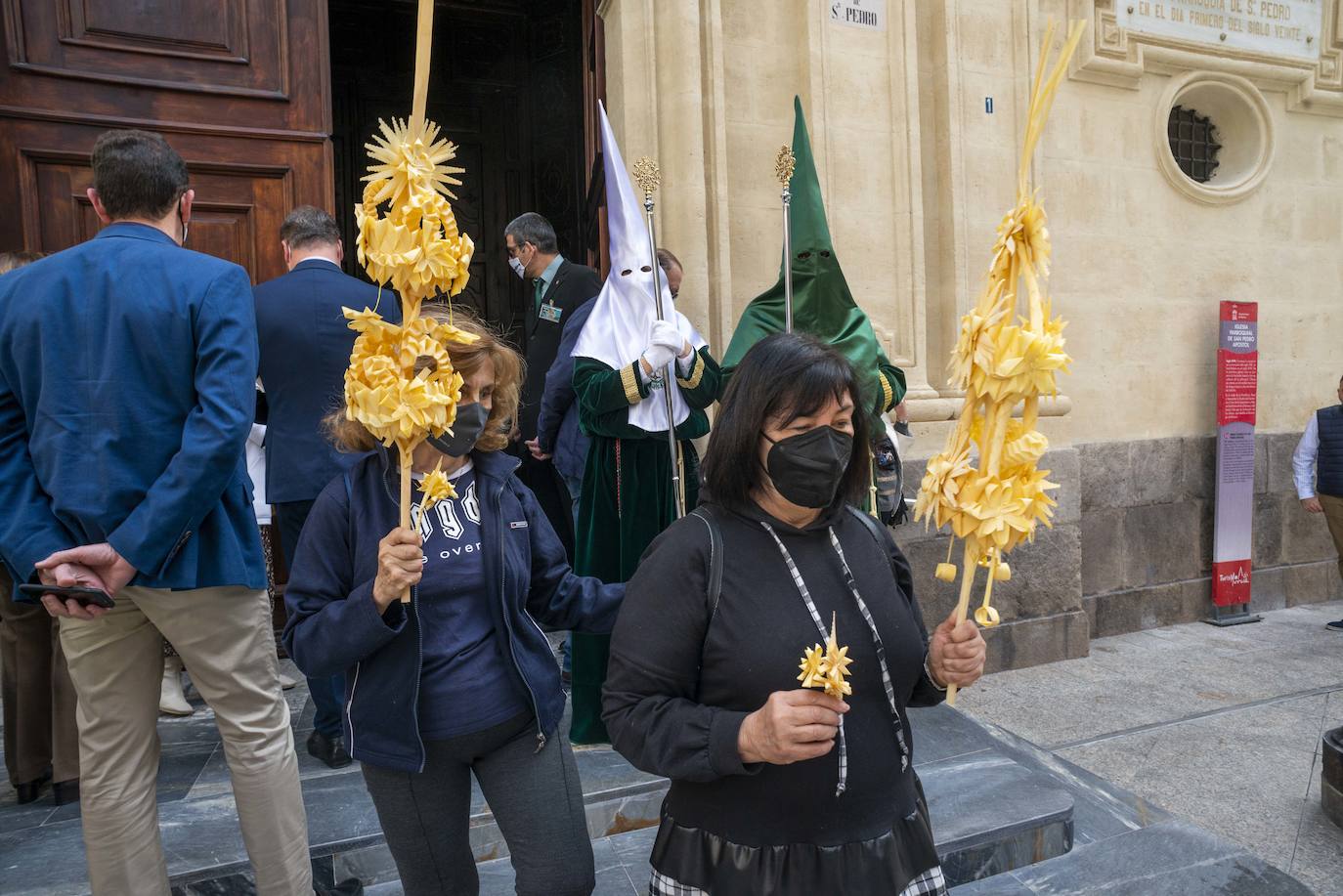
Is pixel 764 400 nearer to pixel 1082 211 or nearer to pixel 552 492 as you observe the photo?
pixel 552 492

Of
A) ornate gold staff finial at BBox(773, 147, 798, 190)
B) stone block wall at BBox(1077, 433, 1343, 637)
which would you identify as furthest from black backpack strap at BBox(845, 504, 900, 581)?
stone block wall at BBox(1077, 433, 1343, 637)

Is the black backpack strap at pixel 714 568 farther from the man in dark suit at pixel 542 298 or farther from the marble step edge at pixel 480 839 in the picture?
the man in dark suit at pixel 542 298

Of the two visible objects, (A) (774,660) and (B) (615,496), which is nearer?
(A) (774,660)

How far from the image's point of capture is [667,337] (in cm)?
339

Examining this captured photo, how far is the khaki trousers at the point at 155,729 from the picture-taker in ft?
7.43

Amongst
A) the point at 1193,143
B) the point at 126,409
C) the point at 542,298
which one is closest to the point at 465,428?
the point at 126,409

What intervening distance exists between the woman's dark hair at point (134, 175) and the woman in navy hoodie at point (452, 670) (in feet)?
3.19

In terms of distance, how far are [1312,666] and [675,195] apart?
498cm

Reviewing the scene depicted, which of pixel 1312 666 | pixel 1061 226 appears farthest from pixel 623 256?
pixel 1312 666

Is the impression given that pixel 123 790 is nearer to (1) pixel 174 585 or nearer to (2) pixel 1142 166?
(1) pixel 174 585

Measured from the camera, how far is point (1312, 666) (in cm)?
593

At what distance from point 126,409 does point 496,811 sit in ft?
4.34

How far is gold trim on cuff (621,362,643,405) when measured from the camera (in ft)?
11.2

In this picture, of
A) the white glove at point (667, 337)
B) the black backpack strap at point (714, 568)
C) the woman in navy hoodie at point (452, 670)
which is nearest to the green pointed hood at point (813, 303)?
the white glove at point (667, 337)
